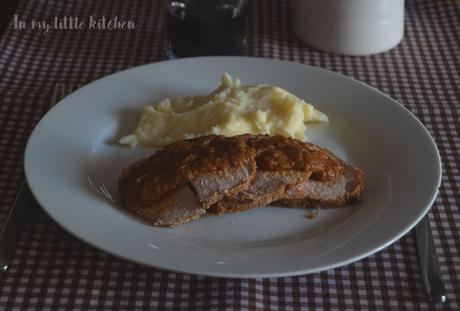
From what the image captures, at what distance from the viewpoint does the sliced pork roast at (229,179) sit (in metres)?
1.59

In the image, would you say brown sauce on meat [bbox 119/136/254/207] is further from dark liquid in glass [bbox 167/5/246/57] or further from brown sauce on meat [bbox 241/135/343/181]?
dark liquid in glass [bbox 167/5/246/57]

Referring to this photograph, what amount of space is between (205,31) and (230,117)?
622 mm

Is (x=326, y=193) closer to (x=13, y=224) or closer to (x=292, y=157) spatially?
(x=292, y=157)

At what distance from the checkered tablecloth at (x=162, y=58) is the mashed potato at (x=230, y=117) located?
0.41 m

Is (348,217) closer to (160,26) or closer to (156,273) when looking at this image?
(156,273)

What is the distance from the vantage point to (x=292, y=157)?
1.65 metres

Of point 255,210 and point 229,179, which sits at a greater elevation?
point 229,179

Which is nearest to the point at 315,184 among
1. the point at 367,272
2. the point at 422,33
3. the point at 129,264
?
the point at 367,272

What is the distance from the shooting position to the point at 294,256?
1.47 metres

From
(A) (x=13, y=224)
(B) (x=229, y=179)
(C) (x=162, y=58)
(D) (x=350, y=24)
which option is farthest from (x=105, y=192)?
(D) (x=350, y=24)

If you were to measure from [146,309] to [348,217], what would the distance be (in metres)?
0.57

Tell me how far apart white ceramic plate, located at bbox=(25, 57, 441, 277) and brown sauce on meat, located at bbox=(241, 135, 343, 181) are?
Result: 0.36 feet

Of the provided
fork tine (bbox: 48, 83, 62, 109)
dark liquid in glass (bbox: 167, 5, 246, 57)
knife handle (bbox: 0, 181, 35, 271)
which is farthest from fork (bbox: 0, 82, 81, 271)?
dark liquid in glass (bbox: 167, 5, 246, 57)

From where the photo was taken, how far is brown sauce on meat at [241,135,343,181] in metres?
1.63
